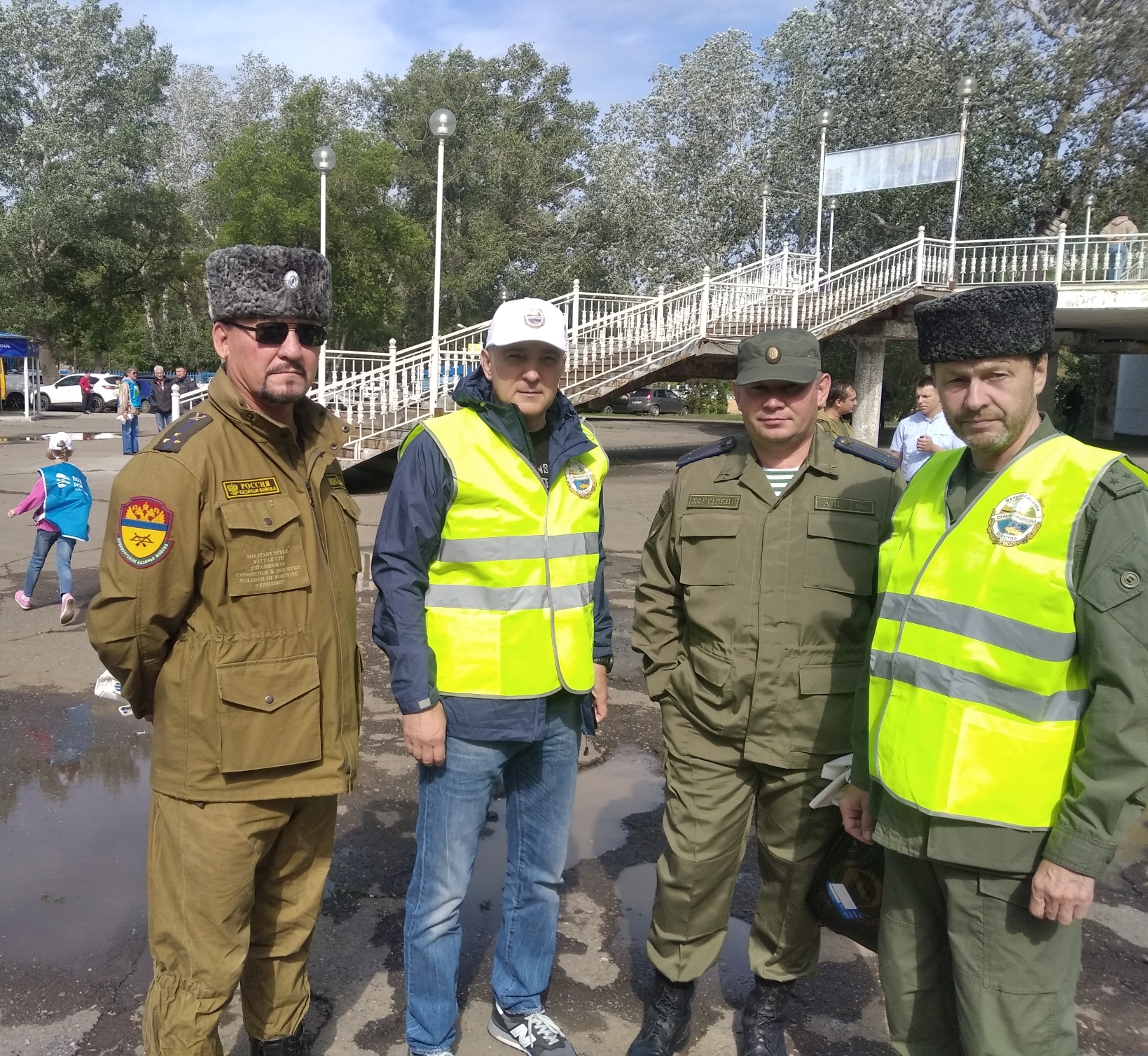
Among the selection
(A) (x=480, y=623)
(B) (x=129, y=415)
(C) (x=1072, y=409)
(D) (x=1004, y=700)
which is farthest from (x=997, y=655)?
(C) (x=1072, y=409)

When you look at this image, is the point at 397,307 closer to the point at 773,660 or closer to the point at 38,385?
the point at 38,385

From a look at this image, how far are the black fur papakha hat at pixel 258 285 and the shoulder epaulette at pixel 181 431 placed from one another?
23cm

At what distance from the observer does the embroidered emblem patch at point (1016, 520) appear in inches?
74.0

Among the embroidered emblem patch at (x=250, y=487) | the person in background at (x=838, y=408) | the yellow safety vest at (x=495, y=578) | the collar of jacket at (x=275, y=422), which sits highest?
the person in background at (x=838, y=408)

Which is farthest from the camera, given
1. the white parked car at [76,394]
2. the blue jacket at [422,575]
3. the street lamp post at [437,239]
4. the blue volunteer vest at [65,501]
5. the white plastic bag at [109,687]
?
the white parked car at [76,394]

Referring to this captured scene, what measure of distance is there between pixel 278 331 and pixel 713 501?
49.6 inches

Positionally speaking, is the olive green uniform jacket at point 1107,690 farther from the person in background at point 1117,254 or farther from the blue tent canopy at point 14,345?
the blue tent canopy at point 14,345

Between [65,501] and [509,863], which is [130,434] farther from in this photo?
[509,863]

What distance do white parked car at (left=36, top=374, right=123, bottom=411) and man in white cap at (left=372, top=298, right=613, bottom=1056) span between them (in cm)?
3525

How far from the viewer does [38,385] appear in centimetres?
2973

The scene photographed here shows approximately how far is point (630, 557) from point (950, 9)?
74.5 feet

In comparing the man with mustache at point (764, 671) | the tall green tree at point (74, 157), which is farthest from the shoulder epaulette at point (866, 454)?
→ the tall green tree at point (74, 157)

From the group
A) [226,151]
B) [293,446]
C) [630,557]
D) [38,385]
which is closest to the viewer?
[293,446]

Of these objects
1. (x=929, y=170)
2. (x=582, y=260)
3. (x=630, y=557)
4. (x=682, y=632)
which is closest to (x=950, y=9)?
(x=929, y=170)
